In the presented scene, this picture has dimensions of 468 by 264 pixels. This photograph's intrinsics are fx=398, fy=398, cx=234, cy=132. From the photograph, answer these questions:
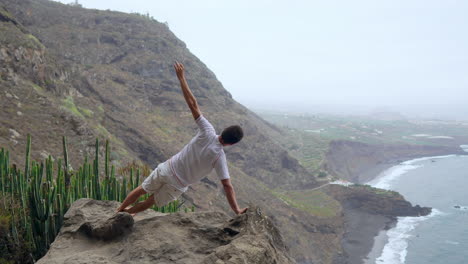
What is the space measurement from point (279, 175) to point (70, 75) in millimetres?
26333

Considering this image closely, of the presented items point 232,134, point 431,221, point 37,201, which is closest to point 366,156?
point 431,221

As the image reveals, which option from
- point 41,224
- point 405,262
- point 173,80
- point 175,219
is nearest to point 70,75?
point 173,80

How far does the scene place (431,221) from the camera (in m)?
40.8

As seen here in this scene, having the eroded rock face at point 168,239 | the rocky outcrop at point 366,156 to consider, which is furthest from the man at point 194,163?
the rocky outcrop at point 366,156

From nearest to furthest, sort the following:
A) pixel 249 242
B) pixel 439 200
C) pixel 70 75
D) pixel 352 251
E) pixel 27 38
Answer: pixel 249 242 < pixel 27 38 < pixel 70 75 < pixel 352 251 < pixel 439 200

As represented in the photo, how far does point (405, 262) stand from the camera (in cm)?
3117

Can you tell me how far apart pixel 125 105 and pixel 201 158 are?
1193 inches

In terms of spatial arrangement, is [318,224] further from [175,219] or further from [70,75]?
[175,219]

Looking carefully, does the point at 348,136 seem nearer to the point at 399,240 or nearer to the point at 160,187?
the point at 399,240

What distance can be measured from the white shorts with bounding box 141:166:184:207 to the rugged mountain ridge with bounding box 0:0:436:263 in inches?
354

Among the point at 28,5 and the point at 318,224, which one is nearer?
the point at 318,224

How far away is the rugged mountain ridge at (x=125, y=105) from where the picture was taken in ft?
56.4

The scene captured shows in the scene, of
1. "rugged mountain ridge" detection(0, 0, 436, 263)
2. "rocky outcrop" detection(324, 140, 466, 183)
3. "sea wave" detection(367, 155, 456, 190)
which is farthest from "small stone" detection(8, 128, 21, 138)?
"sea wave" detection(367, 155, 456, 190)

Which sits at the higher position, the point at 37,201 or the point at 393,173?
the point at 37,201
